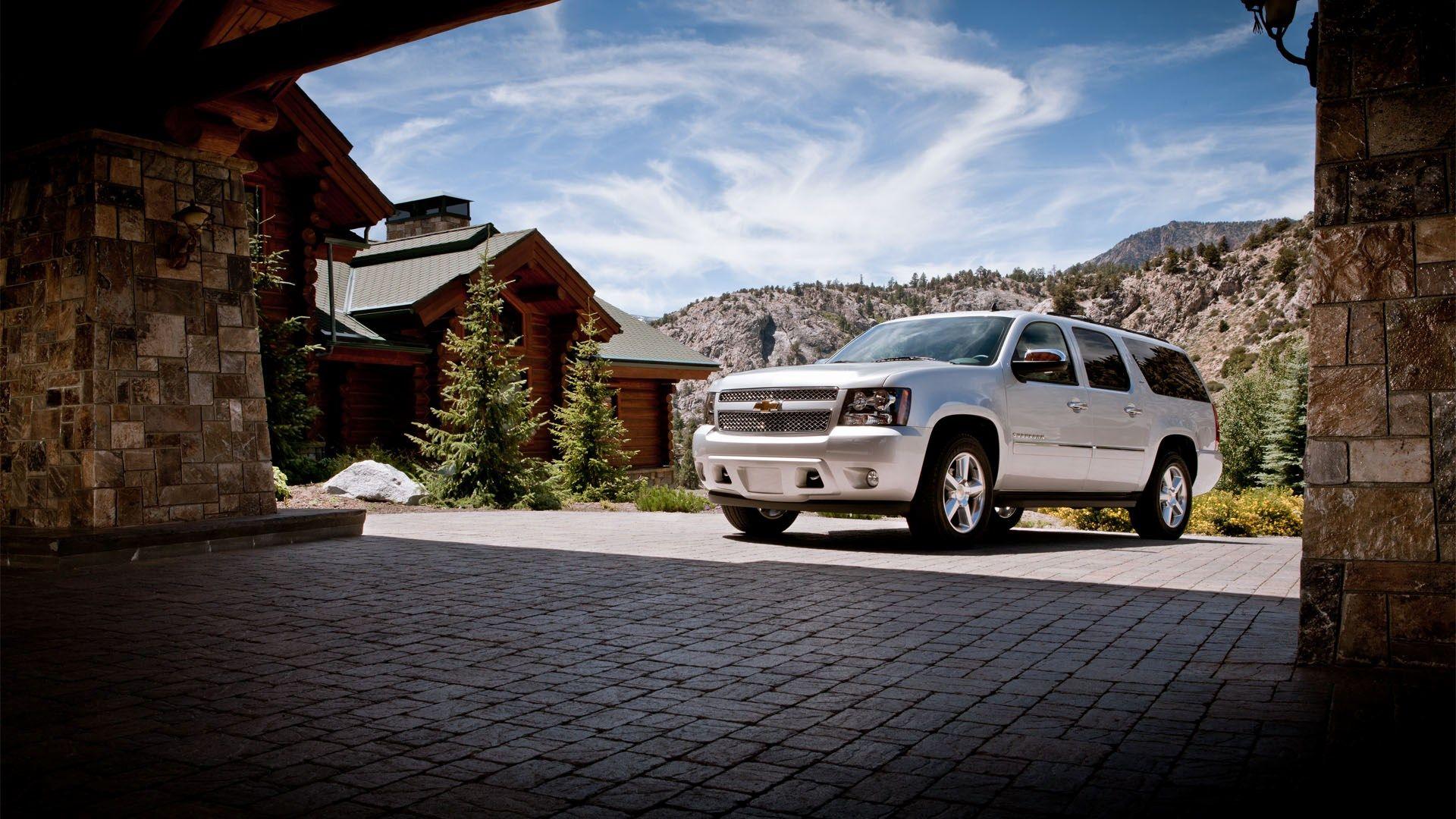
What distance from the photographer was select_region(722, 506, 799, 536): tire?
9.61 metres

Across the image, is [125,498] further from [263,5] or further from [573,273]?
[573,273]

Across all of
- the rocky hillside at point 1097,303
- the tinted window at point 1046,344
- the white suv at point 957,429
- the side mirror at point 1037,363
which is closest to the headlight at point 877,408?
the white suv at point 957,429

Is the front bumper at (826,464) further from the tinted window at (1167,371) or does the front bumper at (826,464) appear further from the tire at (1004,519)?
the tinted window at (1167,371)

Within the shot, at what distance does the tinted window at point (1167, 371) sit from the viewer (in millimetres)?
10414

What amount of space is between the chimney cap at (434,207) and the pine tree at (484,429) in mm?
15560

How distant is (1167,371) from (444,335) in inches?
571

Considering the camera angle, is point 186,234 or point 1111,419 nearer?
point 186,234

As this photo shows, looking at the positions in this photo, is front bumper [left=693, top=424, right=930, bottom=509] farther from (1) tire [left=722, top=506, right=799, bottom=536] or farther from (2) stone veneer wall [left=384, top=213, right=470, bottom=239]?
(2) stone veneer wall [left=384, top=213, right=470, bottom=239]

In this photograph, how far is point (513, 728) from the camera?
3.49 m

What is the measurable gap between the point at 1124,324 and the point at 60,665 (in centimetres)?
7262

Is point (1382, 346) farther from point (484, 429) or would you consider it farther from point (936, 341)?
point (484, 429)

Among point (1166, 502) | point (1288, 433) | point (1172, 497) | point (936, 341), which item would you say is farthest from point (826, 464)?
point (1288, 433)

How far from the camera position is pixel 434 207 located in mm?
31078

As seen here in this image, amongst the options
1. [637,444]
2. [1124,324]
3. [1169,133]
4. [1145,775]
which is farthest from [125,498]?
[1124,324]
